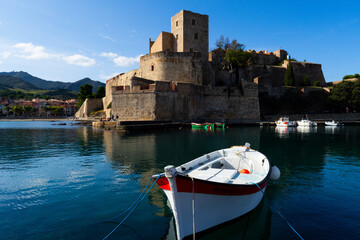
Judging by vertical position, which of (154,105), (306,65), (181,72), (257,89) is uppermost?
(306,65)

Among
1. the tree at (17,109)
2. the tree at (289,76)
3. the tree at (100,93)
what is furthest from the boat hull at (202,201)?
the tree at (17,109)

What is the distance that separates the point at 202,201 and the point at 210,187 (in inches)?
11.2

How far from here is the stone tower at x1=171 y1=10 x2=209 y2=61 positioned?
→ 35875mm

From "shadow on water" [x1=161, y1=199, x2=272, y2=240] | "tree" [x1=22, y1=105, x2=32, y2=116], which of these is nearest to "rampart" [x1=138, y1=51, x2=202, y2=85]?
"shadow on water" [x1=161, y1=199, x2=272, y2=240]

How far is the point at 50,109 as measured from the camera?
83.6 metres

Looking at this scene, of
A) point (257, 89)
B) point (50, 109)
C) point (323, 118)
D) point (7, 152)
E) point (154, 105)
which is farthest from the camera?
point (50, 109)

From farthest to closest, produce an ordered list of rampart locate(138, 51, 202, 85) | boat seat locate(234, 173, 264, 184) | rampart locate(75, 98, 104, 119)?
rampart locate(75, 98, 104, 119), rampart locate(138, 51, 202, 85), boat seat locate(234, 173, 264, 184)

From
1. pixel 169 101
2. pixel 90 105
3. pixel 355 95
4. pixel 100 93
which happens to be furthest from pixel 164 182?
pixel 100 93

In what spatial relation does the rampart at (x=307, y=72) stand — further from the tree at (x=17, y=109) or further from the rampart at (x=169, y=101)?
the tree at (x=17, y=109)

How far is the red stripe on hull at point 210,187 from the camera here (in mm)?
3918

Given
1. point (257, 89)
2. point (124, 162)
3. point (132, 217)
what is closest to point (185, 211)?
point (132, 217)

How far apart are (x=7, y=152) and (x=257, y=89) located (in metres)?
31.8

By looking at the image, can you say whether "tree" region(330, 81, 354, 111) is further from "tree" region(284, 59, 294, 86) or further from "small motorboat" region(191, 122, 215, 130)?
"small motorboat" region(191, 122, 215, 130)

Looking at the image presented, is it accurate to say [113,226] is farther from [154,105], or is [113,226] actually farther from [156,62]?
[156,62]
